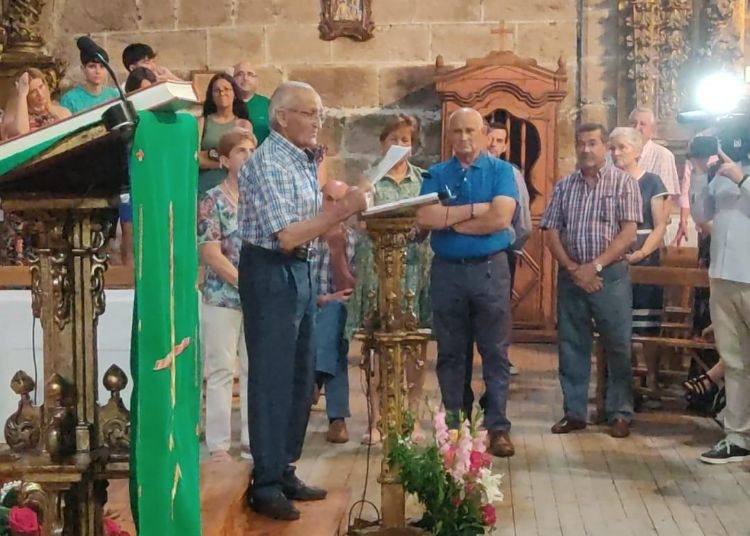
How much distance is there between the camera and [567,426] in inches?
213

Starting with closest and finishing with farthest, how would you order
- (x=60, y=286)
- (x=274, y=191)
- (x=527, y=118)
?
(x=60, y=286) → (x=274, y=191) → (x=527, y=118)

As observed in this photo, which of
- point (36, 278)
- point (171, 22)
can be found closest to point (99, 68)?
point (171, 22)

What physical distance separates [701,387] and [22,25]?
476cm

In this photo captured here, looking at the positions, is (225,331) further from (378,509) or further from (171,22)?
(171,22)

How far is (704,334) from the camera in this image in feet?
18.6

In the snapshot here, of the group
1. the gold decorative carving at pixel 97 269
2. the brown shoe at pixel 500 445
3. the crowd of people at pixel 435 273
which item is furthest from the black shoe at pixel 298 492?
the gold decorative carving at pixel 97 269

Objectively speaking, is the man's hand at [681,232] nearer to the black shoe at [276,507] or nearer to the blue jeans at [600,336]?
the blue jeans at [600,336]

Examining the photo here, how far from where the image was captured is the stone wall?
8211 mm

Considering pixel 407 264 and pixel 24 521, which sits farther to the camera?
pixel 407 264

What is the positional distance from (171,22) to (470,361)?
4429mm

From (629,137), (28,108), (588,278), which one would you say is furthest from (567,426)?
(28,108)

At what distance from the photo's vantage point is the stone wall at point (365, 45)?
26.9 feet

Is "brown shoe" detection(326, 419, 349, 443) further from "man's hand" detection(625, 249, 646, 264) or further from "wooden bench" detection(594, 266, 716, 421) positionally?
"man's hand" detection(625, 249, 646, 264)

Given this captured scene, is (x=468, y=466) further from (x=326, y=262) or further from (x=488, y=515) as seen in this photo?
(x=326, y=262)
